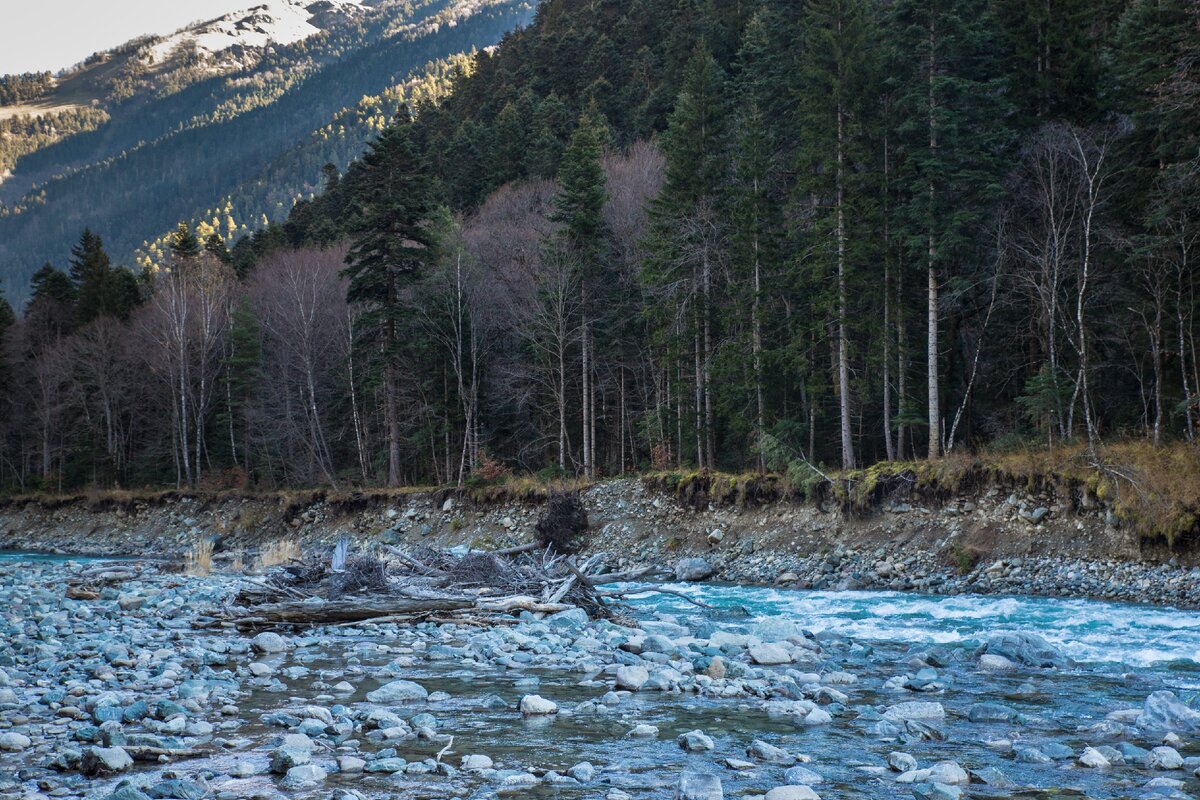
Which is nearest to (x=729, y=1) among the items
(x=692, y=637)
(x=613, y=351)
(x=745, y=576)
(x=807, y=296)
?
(x=613, y=351)

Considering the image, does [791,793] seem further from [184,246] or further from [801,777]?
[184,246]

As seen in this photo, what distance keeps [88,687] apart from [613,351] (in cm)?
2823

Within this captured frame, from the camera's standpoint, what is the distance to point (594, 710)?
895 cm

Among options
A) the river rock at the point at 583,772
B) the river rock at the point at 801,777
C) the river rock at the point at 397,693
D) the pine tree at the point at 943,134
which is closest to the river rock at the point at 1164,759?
the river rock at the point at 801,777

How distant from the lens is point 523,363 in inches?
1503

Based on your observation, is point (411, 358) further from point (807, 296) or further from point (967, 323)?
point (967, 323)

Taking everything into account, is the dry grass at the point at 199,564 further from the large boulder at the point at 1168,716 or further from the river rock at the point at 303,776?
the large boulder at the point at 1168,716

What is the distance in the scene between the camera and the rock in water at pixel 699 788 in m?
6.28

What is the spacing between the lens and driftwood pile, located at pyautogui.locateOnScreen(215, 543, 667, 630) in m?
14.4

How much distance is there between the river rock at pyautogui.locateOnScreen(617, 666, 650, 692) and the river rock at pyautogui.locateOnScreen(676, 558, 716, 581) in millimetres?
13354

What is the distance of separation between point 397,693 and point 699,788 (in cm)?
413

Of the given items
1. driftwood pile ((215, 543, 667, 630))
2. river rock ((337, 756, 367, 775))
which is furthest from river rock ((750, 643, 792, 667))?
river rock ((337, 756, 367, 775))

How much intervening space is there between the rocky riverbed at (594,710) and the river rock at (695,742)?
24mm

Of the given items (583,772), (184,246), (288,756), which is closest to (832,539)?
(583,772)
